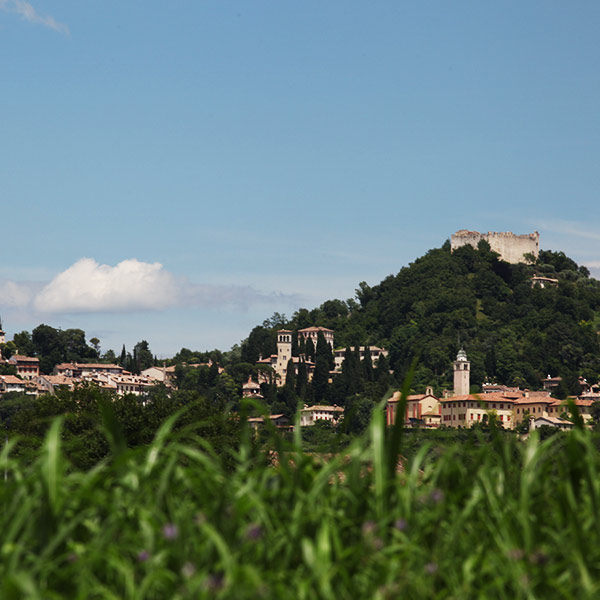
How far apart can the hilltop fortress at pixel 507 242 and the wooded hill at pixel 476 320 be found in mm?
2243

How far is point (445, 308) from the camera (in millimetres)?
167375

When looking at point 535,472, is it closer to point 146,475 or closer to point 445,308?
point 146,475

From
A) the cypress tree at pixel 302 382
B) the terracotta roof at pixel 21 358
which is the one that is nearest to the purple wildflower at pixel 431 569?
the cypress tree at pixel 302 382

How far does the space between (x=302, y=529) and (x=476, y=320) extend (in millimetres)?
164657

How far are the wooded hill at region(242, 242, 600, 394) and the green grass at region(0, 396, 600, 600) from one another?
13632cm

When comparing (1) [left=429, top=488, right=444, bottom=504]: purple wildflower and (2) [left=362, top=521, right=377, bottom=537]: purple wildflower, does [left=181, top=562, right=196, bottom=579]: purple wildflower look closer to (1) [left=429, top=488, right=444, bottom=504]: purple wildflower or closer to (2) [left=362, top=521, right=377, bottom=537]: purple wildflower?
(2) [left=362, top=521, right=377, bottom=537]: purple wildflower

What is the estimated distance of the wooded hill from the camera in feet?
498

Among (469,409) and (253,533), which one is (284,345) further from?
(253,533)

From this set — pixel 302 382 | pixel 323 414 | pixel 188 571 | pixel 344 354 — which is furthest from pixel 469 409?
pixel 188 571

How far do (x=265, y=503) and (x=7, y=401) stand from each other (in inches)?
4746

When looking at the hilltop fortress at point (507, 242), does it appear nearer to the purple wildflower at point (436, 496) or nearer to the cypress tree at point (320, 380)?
the cypress tree at point (320, 380)

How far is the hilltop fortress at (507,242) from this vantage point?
184375 millimetres

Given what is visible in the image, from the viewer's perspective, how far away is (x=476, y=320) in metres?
166

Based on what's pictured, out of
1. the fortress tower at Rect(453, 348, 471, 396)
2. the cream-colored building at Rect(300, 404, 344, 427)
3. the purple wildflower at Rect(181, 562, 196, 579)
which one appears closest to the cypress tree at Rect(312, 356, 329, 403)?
the cream-colored building at Rect(300, 404, 344, 427)
